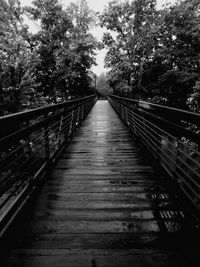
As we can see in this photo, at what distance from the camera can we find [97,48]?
72.1ft

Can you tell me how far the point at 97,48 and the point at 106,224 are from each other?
22.6m

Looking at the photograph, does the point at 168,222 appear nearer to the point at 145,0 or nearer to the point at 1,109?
the point at 1,109

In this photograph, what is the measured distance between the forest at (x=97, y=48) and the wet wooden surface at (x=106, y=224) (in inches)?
456

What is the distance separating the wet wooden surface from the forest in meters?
11.6

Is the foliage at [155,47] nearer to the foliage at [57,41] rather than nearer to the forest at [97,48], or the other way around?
the forest at [97,48]

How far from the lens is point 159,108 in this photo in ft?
9.90

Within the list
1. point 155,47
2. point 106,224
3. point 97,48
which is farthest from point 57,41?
point 106,224

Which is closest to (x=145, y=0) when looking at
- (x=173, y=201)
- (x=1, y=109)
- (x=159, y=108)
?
(x=1, y=109)

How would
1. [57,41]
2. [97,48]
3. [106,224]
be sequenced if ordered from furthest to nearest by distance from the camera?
[97,48], [57,41], [106,224]

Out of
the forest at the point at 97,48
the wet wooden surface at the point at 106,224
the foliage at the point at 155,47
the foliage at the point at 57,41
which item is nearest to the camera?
the wet wooden surface at the point at 106,224

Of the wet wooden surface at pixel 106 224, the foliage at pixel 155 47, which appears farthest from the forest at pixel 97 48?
the wet wooden surface at pixel 106 224

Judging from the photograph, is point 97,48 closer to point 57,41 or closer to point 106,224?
point 57,41

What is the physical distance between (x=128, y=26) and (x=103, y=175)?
21.9 meters

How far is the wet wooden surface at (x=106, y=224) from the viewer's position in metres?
1.68
